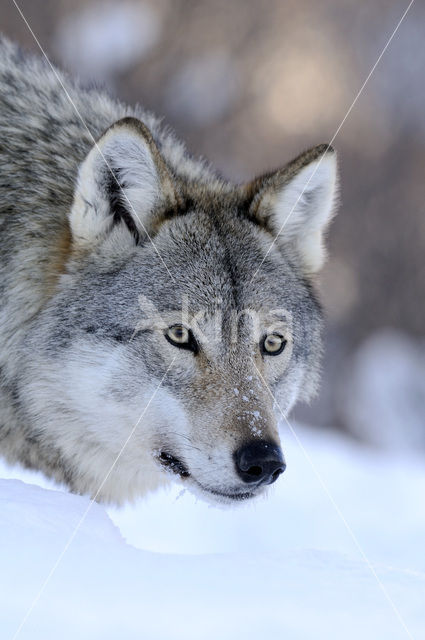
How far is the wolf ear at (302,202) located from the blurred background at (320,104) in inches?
317

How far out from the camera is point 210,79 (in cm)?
1272

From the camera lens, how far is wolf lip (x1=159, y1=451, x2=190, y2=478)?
11.2 feet

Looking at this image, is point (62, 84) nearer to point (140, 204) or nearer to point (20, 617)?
point (140, 204)

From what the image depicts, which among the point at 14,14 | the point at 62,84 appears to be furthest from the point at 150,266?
the point at 14,14

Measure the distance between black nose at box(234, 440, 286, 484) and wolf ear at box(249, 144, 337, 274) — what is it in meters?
1.41

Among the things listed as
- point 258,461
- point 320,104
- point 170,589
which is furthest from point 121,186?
point 320,104

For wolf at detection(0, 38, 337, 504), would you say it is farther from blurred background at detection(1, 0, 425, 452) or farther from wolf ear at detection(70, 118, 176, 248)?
blurred background at detection(1, 0, 425, 452)

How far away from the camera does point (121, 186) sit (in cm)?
363

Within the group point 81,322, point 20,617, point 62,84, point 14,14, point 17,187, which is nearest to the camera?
point 20,617

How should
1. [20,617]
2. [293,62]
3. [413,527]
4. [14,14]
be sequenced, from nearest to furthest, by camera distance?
[20,617], [413,527], [14,14], [293,62]

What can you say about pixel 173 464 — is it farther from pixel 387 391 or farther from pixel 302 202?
pixel 387 391

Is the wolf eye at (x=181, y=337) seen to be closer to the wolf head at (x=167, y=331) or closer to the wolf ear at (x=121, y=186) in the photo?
the wolf head at (x=167, y=331)

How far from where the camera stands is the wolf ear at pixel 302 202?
3.92 meters

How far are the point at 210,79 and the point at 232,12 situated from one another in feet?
4.00
